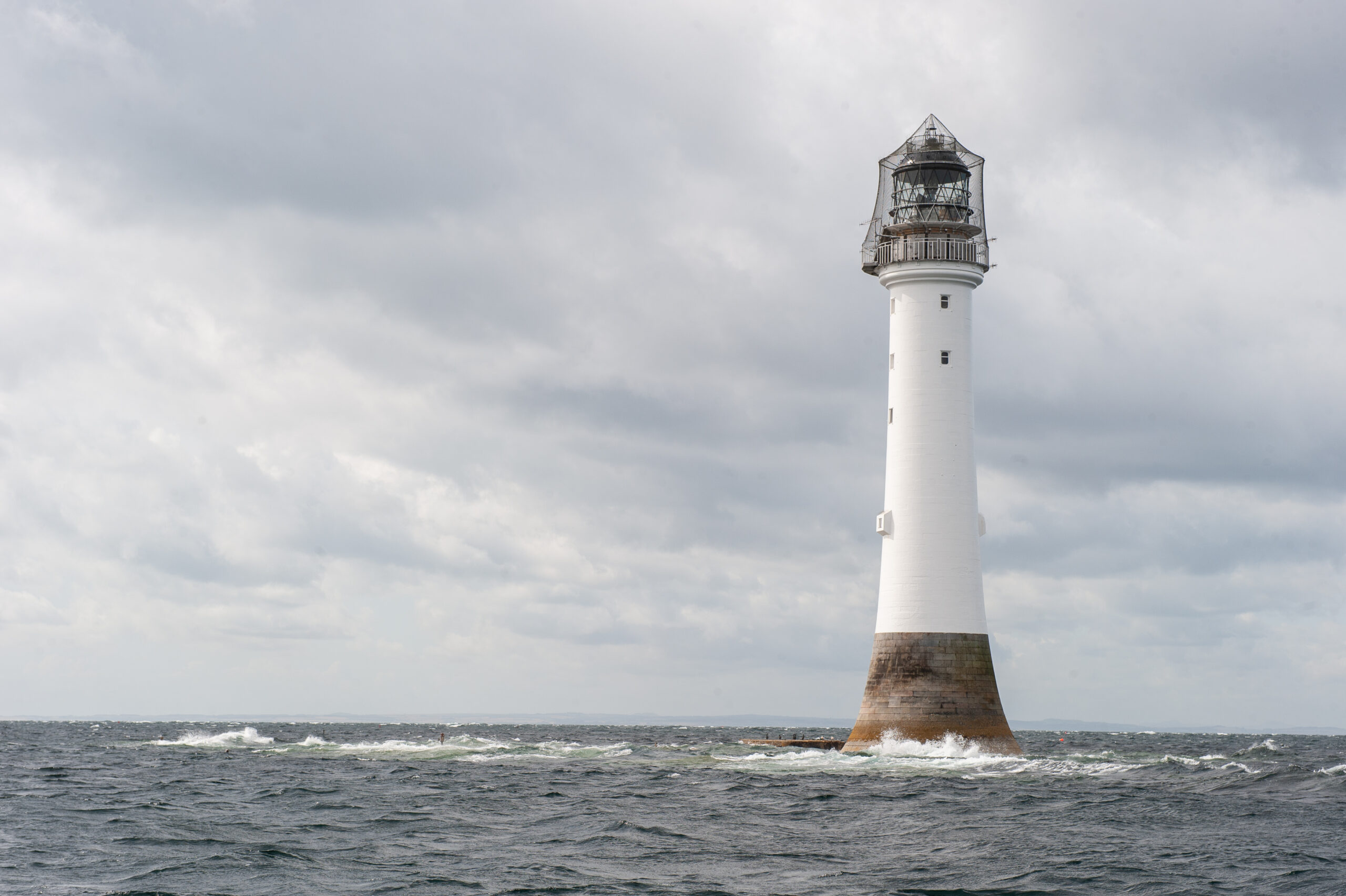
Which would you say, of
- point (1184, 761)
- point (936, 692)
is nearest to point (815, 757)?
point (936, 692)

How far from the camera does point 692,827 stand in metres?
30.7

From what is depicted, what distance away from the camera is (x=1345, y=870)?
24.0 m

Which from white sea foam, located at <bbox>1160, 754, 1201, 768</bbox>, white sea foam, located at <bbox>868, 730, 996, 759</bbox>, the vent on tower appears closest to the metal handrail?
the vent on tower

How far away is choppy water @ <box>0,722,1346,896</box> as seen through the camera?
2327 centimetres

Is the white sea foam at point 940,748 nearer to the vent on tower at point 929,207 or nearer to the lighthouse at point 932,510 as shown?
the lighthouse at point 932,510

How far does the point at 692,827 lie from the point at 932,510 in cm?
2184

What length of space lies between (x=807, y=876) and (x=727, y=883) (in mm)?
1653

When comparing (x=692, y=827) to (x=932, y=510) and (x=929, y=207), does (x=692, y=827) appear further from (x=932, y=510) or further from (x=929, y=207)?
(x=929, y=207)

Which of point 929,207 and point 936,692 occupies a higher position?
point 929,207

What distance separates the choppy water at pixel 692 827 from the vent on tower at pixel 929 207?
64.5 feet

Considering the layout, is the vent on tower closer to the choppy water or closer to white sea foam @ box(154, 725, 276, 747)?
the choppy water

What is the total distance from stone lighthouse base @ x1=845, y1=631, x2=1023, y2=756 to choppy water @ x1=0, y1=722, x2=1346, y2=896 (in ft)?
2.91

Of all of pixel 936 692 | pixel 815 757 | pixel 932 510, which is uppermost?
pixel 932 510

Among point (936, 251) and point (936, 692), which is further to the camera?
point (936, 251)
